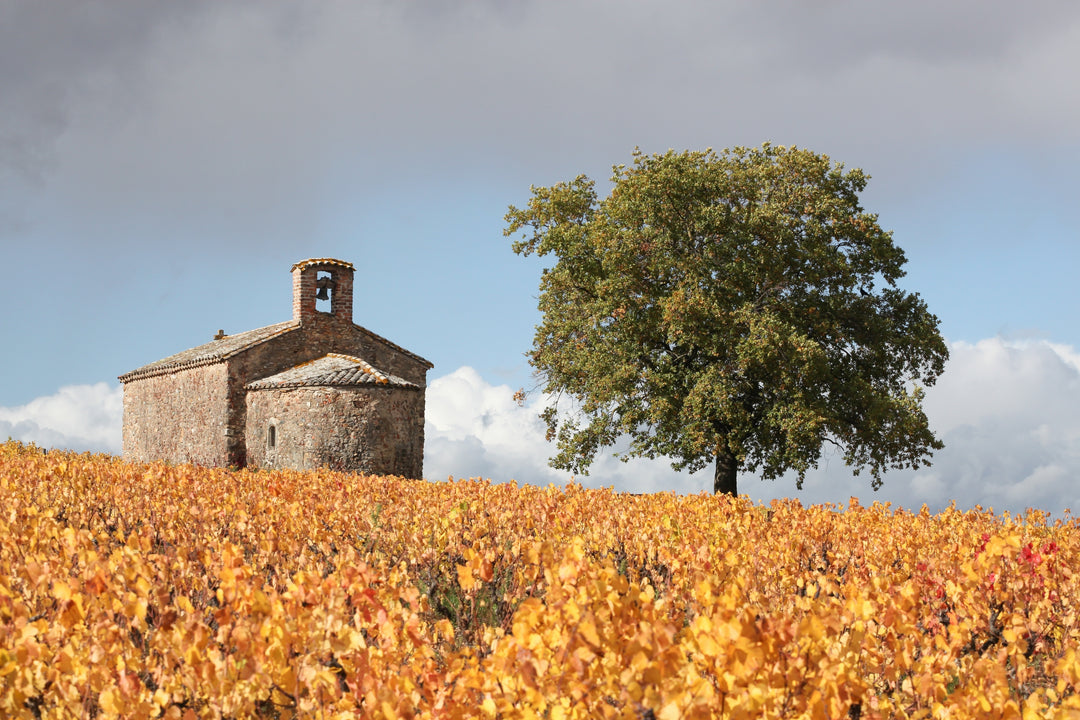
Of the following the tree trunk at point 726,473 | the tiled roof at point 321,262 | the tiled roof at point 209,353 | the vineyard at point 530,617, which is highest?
the tiled roof at point 321,262

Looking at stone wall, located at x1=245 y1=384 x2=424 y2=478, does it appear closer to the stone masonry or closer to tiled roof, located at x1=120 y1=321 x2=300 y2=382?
the stone masonry

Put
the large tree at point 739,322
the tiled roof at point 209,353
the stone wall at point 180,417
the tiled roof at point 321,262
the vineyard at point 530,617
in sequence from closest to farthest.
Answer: the vineyard at point 530,617 < the large tree at point 739,322 < the stone wall at point 180,417 < the tiled roof at point 209,353 < the tiled roof at point 321,262

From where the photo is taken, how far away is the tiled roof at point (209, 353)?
27.0 metres

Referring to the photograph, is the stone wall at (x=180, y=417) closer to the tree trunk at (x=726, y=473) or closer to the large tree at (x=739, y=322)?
the large tree at (x=739, y=322)

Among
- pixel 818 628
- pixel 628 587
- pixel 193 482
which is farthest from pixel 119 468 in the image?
pixel 818 628

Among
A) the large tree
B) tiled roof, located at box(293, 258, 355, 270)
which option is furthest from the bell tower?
the large tree

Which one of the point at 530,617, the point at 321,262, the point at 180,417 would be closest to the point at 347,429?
the point at 321,262

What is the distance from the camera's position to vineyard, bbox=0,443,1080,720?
350 cm

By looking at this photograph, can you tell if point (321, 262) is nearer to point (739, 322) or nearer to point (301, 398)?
point (301, 398)

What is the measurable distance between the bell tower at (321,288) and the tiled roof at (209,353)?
2.28 ft

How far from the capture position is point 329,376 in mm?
24172

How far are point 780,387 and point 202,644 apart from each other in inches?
745

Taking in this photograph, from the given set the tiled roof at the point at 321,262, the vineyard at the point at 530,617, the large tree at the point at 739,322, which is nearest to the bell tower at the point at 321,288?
the tiled roof at the point at 321,262

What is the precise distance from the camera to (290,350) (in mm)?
27781
